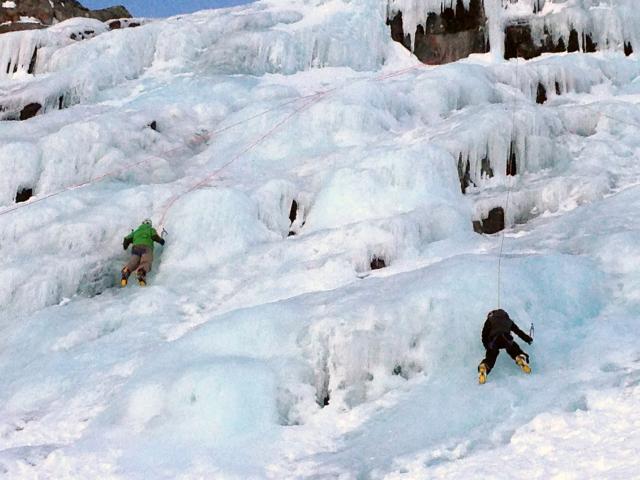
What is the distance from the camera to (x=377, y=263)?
34.4 ft

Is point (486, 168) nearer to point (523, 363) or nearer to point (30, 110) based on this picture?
point (523, 363)

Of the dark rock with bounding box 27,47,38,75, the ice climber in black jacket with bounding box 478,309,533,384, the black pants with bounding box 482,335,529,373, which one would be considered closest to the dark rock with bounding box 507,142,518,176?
the ice climber in black jacket with bounding box 478,309,533,384

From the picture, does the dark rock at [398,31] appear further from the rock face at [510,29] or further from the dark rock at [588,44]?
the dark rock at [588,44]

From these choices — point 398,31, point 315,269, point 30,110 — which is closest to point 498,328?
point 315,269

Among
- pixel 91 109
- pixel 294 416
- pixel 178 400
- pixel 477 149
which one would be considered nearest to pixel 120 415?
pixel 178 400

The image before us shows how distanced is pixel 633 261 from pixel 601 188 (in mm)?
3515

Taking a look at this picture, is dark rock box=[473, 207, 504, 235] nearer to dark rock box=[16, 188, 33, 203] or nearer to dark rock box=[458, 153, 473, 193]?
dark rock box=[458, 153, 473, 193]

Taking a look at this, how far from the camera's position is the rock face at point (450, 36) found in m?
20.8

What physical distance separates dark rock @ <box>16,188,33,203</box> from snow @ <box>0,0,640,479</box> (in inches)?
4.3

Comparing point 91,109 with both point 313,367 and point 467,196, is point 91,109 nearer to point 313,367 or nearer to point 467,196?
point 467,196

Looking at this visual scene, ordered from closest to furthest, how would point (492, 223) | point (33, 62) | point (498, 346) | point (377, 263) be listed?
1. point (498, 346)
2. point (377, 263)
3. point (492, 223)
4. point (33, 62)

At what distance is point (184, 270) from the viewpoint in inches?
435

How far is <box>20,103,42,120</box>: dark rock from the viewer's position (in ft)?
60.8

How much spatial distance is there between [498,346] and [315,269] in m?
3.99
